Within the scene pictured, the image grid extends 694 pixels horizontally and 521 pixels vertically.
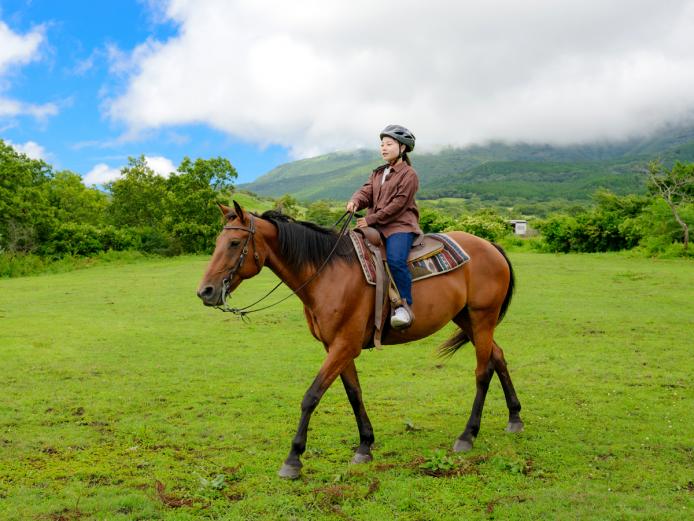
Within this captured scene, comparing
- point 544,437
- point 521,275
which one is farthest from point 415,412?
point 521,275

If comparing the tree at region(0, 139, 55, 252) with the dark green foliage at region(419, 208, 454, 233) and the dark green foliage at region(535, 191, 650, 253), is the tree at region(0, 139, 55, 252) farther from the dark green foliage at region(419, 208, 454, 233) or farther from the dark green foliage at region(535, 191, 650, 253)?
the dark green foliage at region(535, 191, 650, 253)

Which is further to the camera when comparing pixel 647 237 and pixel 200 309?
pixel 647 237

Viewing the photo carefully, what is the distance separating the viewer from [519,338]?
35.8 feet

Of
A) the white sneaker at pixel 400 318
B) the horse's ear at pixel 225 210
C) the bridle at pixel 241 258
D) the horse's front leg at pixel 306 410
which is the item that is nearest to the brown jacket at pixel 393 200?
the white sneaker at pixel 400 318

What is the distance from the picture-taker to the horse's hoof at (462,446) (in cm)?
534

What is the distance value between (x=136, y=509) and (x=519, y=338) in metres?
8.46

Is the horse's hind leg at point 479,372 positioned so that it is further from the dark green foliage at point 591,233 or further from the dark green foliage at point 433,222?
the dark green foliage at point 433,222

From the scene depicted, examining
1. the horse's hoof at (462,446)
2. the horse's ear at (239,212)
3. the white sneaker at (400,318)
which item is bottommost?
the horse's hoof at (462,446)

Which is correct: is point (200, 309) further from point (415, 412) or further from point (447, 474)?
point (447, 474)

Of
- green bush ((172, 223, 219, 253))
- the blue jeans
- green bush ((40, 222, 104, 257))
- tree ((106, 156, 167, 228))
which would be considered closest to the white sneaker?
the blue jeans

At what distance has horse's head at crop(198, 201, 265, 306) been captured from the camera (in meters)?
4.55

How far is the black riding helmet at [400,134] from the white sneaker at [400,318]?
163 cm

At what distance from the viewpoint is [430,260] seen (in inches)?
219

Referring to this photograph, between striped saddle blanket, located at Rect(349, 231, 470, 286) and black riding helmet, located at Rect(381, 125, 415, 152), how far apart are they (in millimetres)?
1015
